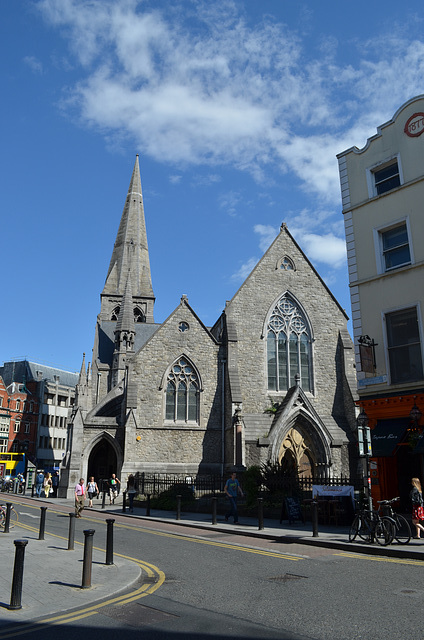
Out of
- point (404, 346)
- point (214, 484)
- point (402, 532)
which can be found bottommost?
point (402, 532)

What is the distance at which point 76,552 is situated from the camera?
424 inches

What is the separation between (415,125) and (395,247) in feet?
12.6

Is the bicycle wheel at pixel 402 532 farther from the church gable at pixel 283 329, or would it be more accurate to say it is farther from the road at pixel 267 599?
the church gable at pixel 283 329

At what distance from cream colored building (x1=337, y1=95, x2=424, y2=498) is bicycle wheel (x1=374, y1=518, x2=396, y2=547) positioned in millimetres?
2675

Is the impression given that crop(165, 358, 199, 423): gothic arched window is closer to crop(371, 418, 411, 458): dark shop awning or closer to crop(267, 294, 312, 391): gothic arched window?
crop(267, 294, 312, 391): gothic arched window

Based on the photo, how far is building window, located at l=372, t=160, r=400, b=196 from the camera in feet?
54.4

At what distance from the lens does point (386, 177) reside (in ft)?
55.5

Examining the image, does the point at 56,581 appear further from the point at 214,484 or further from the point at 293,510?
the point at 214,484

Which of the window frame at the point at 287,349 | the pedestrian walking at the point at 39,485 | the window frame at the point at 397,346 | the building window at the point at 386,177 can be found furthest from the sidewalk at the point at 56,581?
the pedestrian walking at the point at 39,485

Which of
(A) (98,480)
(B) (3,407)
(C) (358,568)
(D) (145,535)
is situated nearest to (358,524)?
(C) (358,568)

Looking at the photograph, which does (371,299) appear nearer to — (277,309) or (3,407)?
(277,309)

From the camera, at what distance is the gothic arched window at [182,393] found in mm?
28750

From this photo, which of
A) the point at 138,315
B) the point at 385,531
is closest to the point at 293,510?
the point at 385,531

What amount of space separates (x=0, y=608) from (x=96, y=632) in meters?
1.45
